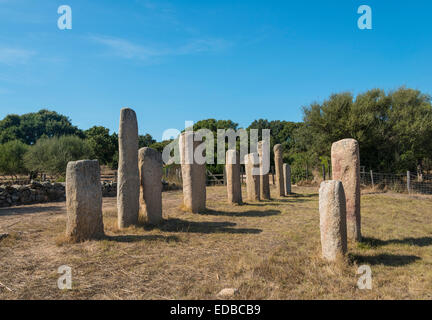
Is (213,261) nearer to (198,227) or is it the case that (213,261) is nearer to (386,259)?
(198,227)

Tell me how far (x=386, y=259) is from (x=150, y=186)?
5618 millimetres

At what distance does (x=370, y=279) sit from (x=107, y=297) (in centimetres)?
375

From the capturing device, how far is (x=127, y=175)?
733 centimetres

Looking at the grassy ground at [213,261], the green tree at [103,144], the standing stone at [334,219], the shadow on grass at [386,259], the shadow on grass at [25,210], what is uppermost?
the green tree at [103,144]

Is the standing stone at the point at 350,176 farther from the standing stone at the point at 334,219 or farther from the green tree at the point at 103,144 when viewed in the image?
the green tree at the point at 103,144

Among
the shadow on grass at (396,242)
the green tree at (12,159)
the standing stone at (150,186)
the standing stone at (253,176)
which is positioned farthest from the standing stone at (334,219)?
the green tree at (12,159)

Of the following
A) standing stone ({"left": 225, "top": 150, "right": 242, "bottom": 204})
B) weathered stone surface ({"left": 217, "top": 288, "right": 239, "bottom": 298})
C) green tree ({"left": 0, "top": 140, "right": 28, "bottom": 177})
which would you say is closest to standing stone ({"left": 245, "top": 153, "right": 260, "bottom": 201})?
standing stone ({"left": 225, "top": 150, "right": 242, "bottom": 204})

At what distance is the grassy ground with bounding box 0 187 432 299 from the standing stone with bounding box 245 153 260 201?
4.11 metres

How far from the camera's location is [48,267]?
4.92 m

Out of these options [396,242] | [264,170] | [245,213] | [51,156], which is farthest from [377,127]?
[51,156]

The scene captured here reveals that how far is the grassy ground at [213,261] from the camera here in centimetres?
400

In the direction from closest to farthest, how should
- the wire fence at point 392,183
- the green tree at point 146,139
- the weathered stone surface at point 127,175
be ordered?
1. the weathered stone surface at point 127,175
2. the wire fence at point 392,183
3. the green tree at point 146,139

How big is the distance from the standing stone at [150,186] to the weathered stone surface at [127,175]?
1.15ft

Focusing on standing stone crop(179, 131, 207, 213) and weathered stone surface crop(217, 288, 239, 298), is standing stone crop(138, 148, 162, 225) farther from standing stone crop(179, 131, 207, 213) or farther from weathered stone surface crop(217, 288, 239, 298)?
weathered stone surface crop(217, 288, 239, 298)
